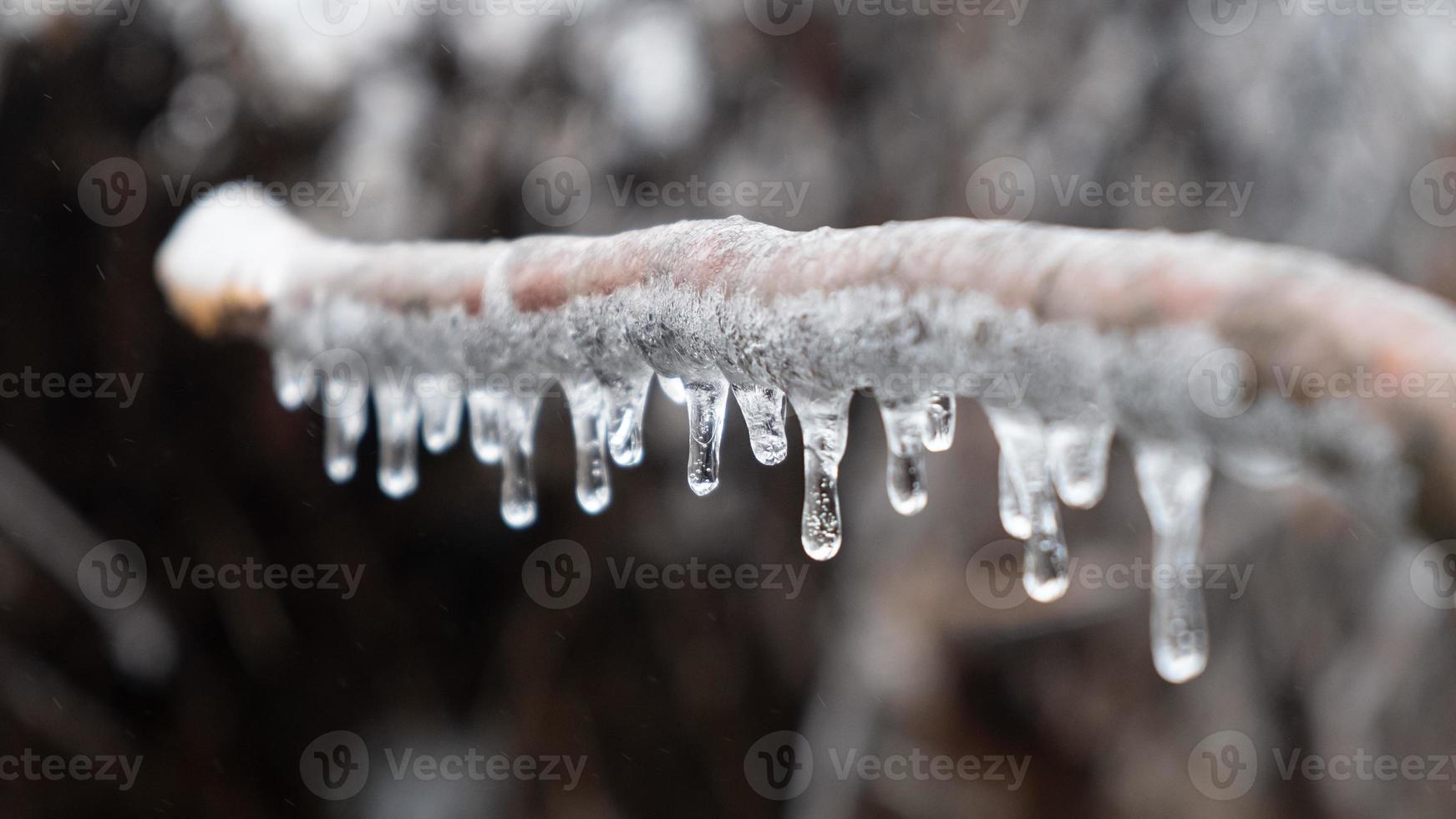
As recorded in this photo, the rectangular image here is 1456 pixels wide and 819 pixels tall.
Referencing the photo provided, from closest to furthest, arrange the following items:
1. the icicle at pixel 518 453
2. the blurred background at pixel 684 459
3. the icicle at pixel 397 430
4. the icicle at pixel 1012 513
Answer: the icicle at pixel 1012 513 < the icicle at pixel 518 453 < the icicle at pixel 397 430 < the blurred background at pixel 684 459

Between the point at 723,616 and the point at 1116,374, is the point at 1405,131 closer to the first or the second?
the point at 723,616

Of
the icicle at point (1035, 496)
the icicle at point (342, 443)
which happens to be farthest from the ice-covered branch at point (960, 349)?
the icicle at point (342, 443)

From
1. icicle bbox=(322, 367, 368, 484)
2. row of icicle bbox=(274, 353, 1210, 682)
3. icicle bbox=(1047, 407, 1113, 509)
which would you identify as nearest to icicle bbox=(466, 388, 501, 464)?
row of icicle bbox=(274, 353, 1210, 682)

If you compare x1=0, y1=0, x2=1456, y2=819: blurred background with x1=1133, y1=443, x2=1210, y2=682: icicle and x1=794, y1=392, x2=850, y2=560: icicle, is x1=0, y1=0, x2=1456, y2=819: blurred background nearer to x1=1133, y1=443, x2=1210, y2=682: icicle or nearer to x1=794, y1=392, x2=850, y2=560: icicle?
x1=794, y1=392, x2=850, y2=560: icicle

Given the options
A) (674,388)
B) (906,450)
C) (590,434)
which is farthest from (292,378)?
(906,450)

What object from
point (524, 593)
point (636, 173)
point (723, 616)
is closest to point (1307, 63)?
point (636, 173)

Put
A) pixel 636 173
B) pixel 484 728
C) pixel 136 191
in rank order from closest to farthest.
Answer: pixel 136 191 < pixel 636 173 < pixel 484 728

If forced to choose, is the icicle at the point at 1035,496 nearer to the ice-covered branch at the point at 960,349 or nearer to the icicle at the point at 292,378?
the ice-covered branch at the point at 960,349
